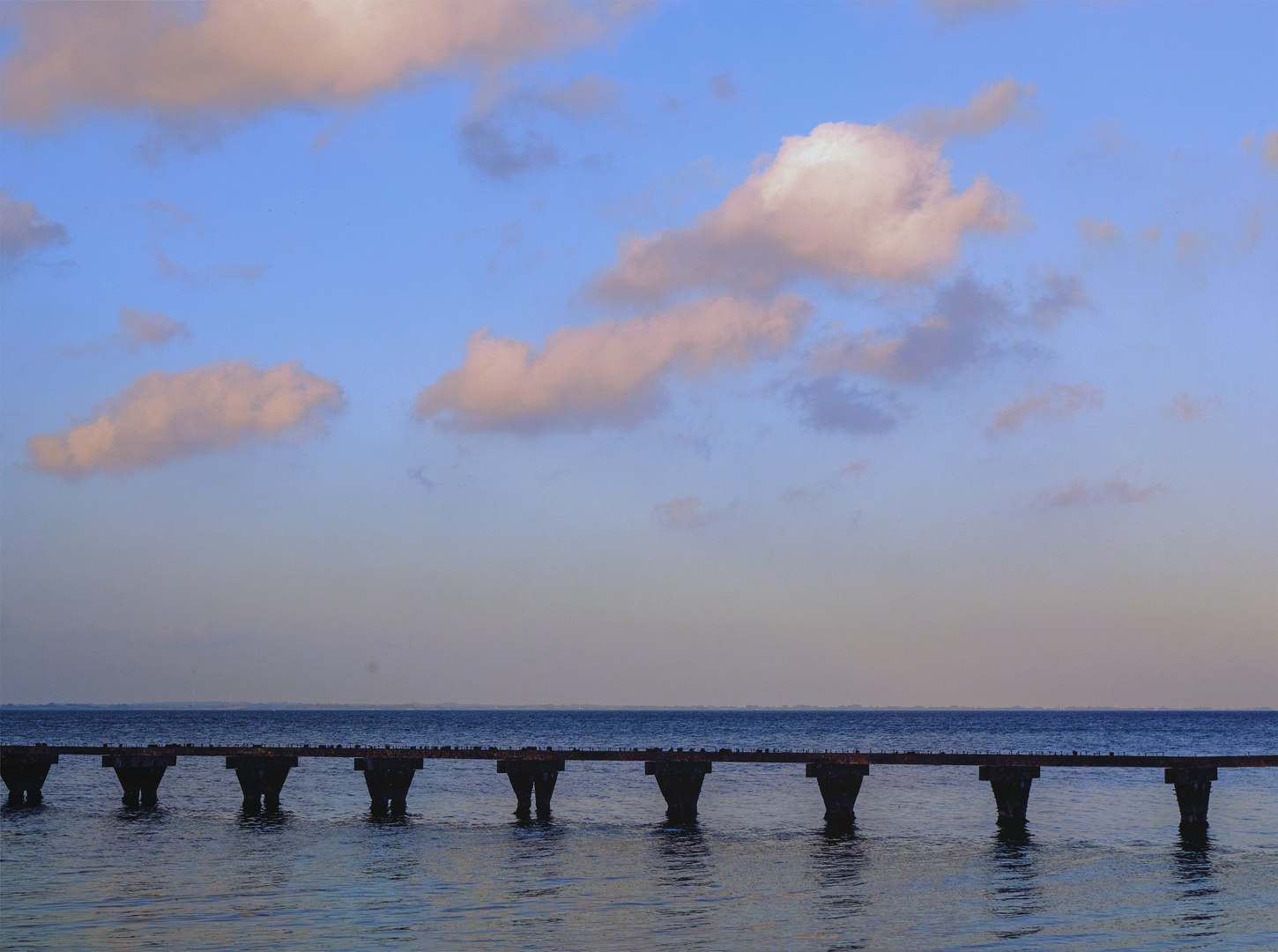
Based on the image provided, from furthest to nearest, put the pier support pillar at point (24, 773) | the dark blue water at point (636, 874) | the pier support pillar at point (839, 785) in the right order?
1. the pier support pillar at point (24, 773)
2. the pier support pillar at point (839, 785)
3. the dark blue water at point (636, 874)

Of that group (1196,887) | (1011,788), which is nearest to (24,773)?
(1011,788)

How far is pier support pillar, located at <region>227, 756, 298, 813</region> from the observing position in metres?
53.9

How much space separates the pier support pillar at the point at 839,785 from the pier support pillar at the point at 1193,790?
10655 millimetres

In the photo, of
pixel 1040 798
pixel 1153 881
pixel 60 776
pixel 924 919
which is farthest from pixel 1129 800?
pixel 60 776

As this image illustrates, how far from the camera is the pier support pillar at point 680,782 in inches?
1914

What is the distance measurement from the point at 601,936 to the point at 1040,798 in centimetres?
4256

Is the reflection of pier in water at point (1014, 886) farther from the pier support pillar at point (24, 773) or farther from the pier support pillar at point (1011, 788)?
the pier support pillar at point (24, 773)

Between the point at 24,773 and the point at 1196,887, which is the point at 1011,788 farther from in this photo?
the point at 24,773

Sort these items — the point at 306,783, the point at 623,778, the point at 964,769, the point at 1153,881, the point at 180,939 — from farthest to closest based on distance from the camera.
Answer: the point at 964,769, the point at 623,778, the point at 306,783, the point at 1153,881, the point at 180,939

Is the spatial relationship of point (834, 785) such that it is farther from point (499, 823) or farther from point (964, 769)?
point (964, 769)

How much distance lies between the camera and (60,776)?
267 feet

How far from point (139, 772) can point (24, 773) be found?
6515mm

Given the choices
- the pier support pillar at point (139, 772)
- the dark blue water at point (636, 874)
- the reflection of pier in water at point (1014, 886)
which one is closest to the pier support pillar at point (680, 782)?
the dark blue water at point (636, 874)

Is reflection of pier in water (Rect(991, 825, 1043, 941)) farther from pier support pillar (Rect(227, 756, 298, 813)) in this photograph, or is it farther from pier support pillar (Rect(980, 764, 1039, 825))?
pier support pillar (Rect(227, 756, 298, 813))
